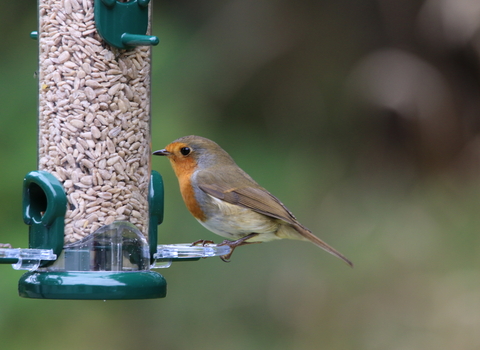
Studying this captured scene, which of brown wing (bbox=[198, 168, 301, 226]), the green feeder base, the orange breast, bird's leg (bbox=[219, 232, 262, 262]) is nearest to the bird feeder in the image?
the green feeder base

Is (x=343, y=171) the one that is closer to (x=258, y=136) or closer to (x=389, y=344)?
(x=258, y=136)

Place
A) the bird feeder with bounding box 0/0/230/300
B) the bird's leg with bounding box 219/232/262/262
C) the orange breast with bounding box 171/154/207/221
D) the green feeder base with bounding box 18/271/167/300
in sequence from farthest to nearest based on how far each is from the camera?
the orange breast with bounding box 171/154/207/221 → the bird's leg with bounding box 219/232/262/262 → the bird feeder with bounding box 0/0/230/300 → the green feeder base with bounding box 18/271/167/300

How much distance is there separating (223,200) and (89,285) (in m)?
1.52

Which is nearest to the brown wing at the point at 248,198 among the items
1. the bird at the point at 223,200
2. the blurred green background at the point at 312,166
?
the bird at the point at 223,200

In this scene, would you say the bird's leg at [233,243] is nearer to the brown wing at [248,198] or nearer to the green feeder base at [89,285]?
the brown wing at [248,198]

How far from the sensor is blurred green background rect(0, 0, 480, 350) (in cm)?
603

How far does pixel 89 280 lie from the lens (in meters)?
3.44

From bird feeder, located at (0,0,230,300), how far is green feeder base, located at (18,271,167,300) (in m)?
0.02

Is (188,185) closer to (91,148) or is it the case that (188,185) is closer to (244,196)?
(244,196)

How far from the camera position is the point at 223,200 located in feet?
15.7

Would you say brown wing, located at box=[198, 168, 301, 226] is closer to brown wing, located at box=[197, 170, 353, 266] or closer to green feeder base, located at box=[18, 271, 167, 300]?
brown wing, located at box=[197, 170, 353, 266]

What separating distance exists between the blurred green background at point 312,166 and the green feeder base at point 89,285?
1.79 metres

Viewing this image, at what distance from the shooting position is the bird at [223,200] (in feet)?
15.5

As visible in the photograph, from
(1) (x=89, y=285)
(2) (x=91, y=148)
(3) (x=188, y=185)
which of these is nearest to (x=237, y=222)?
(3) (x=188, y=185)
